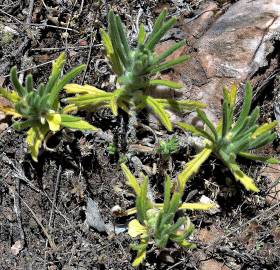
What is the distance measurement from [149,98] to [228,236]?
125 centimetres

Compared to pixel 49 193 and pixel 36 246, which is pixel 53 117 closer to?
pixel 49 193

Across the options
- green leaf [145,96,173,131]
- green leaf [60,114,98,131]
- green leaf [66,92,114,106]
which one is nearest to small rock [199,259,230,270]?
green leaf [145,96,173,131]

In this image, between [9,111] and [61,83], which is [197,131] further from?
[9,111]

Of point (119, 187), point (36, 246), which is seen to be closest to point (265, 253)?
point (119, 187)

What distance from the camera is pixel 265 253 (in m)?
3.87

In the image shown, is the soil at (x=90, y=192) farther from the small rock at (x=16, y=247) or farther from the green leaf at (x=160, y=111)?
the green leaf at (x=160, y=111)

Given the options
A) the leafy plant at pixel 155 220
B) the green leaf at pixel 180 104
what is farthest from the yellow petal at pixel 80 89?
the leafy plant at pixel 155 220

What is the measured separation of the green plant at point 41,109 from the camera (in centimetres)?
335

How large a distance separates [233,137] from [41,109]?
138 cm

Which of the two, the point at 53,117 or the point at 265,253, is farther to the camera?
the point at 265,253

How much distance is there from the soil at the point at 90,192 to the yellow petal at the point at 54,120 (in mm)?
313

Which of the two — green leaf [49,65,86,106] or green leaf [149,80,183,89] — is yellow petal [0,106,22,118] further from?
green leaf [149,80,183,89]

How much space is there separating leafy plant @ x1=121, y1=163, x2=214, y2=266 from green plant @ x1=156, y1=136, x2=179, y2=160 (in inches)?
12.4

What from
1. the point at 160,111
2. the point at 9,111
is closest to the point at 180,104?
the point at 160,111
